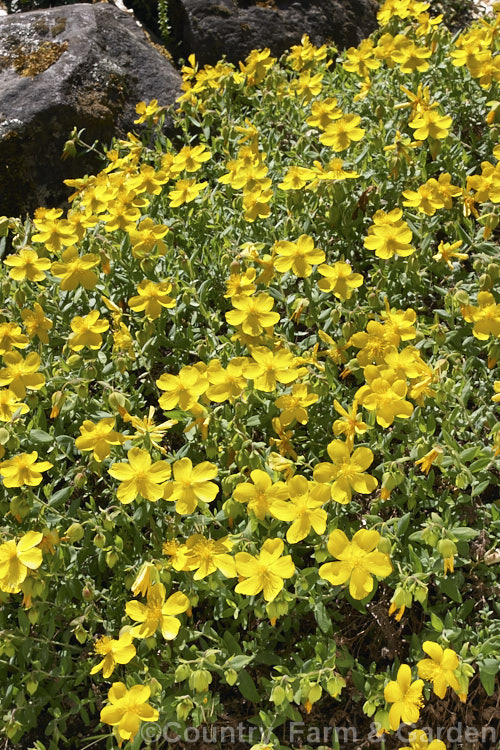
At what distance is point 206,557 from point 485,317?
1102 millimetres

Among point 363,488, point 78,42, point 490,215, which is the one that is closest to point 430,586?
point 363,488

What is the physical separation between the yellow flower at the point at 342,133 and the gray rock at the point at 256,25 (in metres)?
2.05

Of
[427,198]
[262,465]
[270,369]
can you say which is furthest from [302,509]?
[427,198]

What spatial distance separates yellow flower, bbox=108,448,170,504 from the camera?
1816 millimetres

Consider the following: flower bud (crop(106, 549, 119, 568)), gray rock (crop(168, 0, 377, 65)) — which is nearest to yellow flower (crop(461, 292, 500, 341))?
flower bud (crop(106, 549, 119, 568))

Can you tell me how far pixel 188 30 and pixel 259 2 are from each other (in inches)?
20.6

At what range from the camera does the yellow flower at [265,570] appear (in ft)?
5.44

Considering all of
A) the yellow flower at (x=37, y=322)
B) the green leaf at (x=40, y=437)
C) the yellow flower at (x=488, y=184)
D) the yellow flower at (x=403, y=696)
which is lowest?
the yellow flower at (x=403, y=696)

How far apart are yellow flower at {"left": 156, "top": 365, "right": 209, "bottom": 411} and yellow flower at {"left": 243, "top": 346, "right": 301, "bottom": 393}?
0.46ft

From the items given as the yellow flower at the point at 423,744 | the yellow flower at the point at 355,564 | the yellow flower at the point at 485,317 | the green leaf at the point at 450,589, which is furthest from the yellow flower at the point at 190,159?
the yellow flower at the point at 423,744

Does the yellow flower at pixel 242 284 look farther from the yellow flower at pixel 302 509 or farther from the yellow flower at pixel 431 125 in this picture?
the yellow flower at pixel 431 125

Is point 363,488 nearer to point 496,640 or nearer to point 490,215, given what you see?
point 496,640

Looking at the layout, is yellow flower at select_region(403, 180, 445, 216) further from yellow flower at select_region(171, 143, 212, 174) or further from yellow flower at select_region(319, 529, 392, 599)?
yellow flower at select_region(319, 529, 392, 599)

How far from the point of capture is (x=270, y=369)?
6.56 feet
